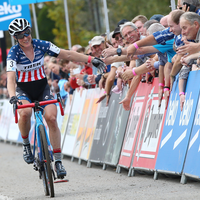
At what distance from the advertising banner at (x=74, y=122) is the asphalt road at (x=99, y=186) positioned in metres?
1.84

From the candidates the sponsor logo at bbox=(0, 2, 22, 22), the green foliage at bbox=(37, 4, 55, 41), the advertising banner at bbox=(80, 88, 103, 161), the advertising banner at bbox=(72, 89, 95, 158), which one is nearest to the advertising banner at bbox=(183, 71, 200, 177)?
the advertising banner at bbox=(80, 88, 103, 161)

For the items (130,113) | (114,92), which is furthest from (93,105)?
(130,113)

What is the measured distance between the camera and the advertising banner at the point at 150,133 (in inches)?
296

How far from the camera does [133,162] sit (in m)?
8.09

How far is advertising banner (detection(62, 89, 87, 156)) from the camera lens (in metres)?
11.6

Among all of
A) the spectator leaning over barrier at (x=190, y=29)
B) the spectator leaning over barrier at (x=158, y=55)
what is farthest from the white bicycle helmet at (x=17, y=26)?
the spectator leaning over barrier at (x=190, y=29)

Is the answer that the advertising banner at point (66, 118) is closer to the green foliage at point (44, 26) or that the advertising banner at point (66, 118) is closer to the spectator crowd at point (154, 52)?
the spectator crowd at point (154, 52)

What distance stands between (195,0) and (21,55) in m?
2.71

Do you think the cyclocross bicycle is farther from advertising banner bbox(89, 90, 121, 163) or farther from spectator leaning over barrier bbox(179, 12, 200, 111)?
advertising banner bbox(89, 90, 121, 163)

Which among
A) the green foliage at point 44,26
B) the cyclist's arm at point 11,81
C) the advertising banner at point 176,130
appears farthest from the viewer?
the green foliage at point 44,26

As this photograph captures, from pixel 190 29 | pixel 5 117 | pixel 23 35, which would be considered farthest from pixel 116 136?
pixel 5 117

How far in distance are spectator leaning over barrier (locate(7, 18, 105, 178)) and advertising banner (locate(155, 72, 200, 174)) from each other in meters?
1.25

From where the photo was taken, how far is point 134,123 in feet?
27.6

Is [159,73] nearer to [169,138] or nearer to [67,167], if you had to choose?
[169,138]
